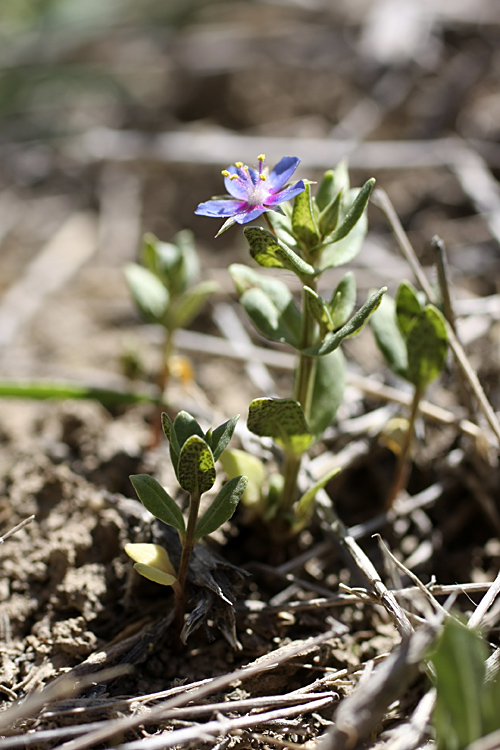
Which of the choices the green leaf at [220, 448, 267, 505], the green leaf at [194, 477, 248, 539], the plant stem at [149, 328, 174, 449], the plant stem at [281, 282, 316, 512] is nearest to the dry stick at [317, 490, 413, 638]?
the plant stem at [281, 282, 316, 512]

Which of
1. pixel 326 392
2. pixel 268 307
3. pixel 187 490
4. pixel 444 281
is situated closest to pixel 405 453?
pixel 326 392

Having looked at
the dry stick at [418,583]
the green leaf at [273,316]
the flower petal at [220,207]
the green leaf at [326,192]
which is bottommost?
the dry stick at [418,583]

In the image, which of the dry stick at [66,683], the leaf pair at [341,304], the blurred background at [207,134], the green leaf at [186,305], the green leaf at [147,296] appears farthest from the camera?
the blurred background at [207,134]

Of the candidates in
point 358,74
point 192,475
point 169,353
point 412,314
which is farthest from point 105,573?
point 358,74

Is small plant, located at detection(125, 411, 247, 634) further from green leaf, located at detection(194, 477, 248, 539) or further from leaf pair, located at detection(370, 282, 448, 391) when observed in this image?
leaf pair, located at detection(370, 282, 448, 391)

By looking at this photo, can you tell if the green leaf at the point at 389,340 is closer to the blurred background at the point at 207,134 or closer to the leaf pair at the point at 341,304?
the leaf pair at the point at 341,304

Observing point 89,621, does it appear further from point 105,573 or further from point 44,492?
point 44,492

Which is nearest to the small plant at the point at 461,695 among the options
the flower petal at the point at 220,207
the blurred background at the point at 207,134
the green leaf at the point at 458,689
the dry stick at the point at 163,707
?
the green leaf at the point at 458,689
